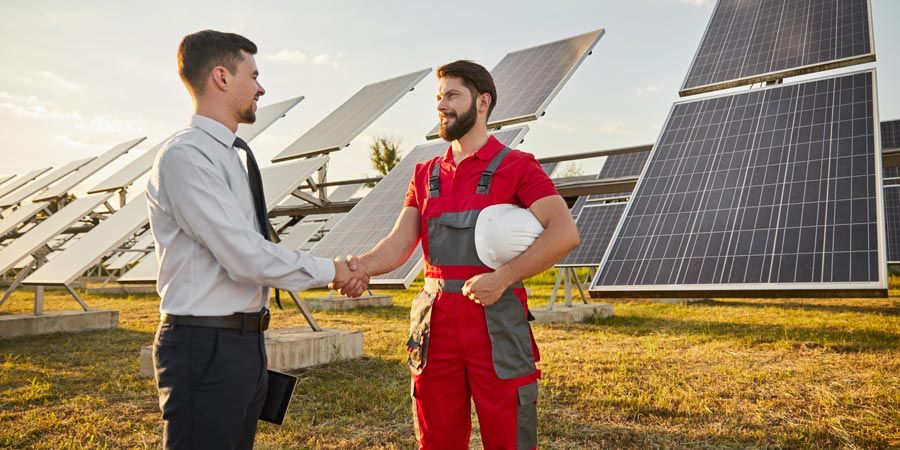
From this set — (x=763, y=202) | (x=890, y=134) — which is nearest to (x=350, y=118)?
(x=763, y=202)

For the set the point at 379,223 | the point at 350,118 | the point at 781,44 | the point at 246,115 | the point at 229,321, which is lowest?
the point at 229,321

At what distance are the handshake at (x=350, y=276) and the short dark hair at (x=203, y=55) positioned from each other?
101 cm

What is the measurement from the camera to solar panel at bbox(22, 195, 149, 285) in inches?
329

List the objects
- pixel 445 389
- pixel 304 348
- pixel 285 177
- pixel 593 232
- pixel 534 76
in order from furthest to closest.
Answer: pixel 593 232, pixel 534 76, pixel 285 177, pixel 304 348, pixel 445 389

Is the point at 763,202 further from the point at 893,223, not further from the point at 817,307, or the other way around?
the point at 893,223

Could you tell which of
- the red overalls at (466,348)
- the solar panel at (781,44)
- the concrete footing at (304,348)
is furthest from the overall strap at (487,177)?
the solar panel at (781,44)

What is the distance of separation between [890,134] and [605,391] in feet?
47.1

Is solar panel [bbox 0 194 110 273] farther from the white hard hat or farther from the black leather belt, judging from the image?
the white hard hat

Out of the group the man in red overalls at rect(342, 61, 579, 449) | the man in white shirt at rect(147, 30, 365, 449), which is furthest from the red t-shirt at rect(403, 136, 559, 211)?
the man in white shirt at rect(147, 30, 365, 449)

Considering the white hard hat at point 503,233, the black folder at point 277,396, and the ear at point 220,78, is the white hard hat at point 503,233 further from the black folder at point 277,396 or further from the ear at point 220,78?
the ear at point 220,78

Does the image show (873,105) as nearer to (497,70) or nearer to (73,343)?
(497,70)

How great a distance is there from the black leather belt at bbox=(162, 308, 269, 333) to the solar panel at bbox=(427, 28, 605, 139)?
6.75 m

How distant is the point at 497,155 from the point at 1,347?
9285mm

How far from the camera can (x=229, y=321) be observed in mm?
2385
